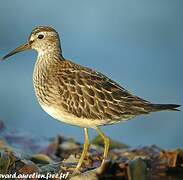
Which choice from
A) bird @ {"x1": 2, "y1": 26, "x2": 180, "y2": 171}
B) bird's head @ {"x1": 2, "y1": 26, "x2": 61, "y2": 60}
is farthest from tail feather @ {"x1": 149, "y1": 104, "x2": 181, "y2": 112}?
bird's head @ {"x1": 2, "y1": 26, "x2": 61, "y2": 60}

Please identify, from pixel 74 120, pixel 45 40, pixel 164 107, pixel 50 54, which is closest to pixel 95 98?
pixel 74 120

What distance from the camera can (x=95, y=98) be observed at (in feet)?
27.3

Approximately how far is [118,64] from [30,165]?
8153 millimetres

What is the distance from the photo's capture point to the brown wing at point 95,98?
8258mm

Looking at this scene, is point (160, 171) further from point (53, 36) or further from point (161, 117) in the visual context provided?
point (161, 117)

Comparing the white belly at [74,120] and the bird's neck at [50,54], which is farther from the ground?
the bird's neck at [50,54]

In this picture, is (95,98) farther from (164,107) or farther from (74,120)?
(164,107)

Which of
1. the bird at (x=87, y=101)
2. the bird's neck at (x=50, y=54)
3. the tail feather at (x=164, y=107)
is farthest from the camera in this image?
the bird's neck at (x=50, y=54)

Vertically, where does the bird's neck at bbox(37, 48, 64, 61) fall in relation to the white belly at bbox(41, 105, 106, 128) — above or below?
above

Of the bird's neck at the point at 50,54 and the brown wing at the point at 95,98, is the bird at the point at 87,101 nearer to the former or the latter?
the brown wing at the point at 95,98

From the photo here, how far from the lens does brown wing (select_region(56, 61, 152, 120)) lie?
27.1 feet

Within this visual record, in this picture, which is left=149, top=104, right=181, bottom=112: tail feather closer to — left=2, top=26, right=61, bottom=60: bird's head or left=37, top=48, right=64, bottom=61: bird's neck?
→ left=37, top=48, right=64, bottom=61: bird's neck

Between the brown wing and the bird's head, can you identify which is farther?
the bird's head

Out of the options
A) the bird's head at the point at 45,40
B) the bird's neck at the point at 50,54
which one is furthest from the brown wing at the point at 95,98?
the bird's head at the point at 45,40
